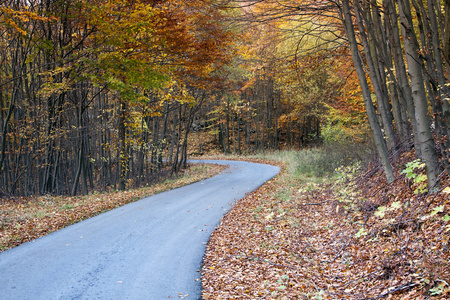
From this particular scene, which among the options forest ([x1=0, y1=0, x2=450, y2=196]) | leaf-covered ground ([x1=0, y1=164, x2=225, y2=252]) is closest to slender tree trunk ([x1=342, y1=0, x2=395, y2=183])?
forest ([x1=0, y1=0, x2=450, y2=196])

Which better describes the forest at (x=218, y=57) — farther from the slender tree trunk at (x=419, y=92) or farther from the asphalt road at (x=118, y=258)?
the asphalt road at (x=118, y=258)

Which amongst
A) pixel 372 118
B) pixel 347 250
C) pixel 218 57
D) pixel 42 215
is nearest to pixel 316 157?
pixel 218 57

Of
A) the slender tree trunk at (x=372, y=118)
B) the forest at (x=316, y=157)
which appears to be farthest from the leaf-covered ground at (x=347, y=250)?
the slender tree trunk at (x=372, y=118)

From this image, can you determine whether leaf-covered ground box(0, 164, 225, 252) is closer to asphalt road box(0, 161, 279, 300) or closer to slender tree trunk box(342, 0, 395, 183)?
asphalt road box(0, 161, 279, 300)

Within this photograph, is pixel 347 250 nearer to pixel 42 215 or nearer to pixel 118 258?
pixel 118 258

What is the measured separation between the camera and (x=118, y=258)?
250 inches

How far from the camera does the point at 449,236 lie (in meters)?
4.48

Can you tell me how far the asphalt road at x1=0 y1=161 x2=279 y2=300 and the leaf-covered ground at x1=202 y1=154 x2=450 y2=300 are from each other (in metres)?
0.54

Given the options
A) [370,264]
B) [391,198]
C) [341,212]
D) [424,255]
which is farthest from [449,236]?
[341,212]

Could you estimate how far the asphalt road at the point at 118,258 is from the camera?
16.2 ft

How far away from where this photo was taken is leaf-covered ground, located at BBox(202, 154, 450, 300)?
4.34 m

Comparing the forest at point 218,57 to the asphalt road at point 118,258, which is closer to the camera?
the asphalt road at point 118,258

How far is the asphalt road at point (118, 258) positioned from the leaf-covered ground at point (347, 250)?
54 cm

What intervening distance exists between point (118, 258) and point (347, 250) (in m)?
4.35
